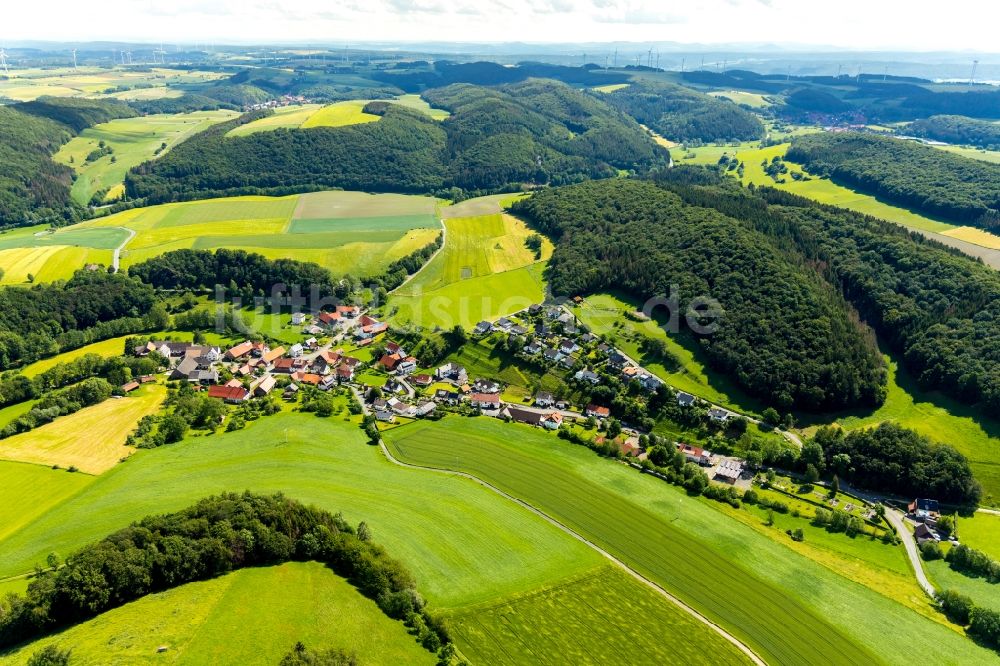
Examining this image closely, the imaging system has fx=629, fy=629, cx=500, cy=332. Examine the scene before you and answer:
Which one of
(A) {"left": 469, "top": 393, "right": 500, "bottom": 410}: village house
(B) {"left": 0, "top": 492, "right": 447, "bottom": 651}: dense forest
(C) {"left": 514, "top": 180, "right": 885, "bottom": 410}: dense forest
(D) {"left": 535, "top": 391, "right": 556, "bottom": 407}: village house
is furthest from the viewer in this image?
(D) {"left": 535, "top": 391, "right": 556, "bottom": 407}: village house

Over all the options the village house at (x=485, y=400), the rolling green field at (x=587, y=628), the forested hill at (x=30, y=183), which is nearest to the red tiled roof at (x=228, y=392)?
the village house at (x=485, y=400)

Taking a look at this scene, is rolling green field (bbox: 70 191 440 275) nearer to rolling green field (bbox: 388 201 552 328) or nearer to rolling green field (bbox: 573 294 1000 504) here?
rolling green field (bbox: 388 201 552 328)

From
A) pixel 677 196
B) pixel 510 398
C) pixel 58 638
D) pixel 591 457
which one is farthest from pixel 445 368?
pixel 677 196

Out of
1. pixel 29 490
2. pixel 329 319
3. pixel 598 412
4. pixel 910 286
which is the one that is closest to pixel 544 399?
pixel 598 412

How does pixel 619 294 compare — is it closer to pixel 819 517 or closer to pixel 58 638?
pixel 819 517

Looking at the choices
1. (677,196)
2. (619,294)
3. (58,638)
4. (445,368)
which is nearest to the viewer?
(58,638)

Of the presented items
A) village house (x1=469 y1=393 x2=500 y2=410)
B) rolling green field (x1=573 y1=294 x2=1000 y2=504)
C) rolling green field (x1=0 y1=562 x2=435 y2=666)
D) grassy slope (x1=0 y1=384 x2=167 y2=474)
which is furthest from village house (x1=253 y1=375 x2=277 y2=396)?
rolling green field (x1=573 y1=294 x2=1000 y2=504)
